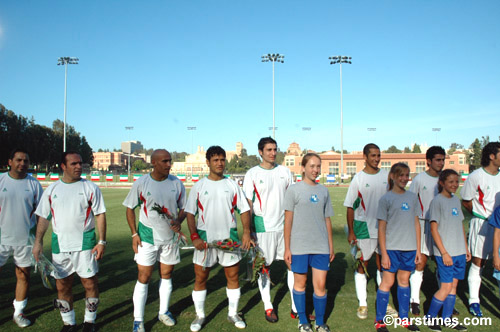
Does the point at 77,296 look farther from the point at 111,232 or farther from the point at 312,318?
Answer: the point at 111,232

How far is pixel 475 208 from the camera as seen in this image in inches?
193

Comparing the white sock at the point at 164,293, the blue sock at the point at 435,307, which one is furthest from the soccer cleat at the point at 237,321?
the blue sock at the point at 435,307

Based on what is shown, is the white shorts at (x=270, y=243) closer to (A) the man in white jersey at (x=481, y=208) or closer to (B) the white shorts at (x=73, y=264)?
(B) the white shorts at (x=73, y=264)

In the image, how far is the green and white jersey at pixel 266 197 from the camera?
4.89 metres

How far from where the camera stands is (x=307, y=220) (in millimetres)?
4137

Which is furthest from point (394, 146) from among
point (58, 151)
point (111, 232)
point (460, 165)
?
point (111, 232)

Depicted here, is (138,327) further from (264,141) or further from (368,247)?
(368,247)

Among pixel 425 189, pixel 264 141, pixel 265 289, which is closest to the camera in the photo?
pixel 265 289

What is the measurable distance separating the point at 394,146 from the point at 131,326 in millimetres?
153268

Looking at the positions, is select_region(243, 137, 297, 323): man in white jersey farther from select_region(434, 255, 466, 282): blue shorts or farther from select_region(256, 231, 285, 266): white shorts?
select_region(434, 255, 466, 282): blue shorts

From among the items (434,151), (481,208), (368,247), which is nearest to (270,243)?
(368,247)

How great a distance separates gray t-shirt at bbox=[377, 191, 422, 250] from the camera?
414 centimetres

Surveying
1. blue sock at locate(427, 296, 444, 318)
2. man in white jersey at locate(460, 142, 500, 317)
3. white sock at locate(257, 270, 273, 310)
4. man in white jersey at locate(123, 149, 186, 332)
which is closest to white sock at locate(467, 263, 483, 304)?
man in white jersey at locate(460, 142, 500, 317)

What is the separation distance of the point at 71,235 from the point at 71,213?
0.82 ft
